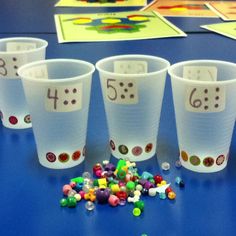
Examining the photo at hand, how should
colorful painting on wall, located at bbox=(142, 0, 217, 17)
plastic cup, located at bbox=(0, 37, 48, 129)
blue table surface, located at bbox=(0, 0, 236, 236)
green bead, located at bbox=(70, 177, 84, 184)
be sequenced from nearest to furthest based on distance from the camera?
blue table surface, located at bbox=(0, 0, 236, 236), green bead, located at bbox=(70, 177, 84, 184), plastic cup, located at bbox=(0, 37, 48, 129), colorful painting on wall, located at bbox=(142, 0, 217, 17)

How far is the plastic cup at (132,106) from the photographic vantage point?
680 millimetres

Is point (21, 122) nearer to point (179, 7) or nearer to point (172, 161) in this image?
point (172, 161)

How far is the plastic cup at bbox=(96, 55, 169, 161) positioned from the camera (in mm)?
680

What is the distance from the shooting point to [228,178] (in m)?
0.68

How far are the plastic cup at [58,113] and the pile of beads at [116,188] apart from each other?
0.18 ft

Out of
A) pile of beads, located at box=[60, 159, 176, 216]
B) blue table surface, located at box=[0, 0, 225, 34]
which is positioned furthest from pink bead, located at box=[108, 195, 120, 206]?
blue table surface, located at box=[0, 0, 225, 34]

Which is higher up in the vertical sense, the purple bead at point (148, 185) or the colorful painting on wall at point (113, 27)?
the colorful painting on wall at point (113, 27)

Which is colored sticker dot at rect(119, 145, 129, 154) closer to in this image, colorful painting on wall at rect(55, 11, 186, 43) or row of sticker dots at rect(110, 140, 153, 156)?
row of sticker dots at rect(110, 140, 153, 156)

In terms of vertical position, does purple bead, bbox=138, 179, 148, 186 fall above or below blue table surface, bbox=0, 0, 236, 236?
above

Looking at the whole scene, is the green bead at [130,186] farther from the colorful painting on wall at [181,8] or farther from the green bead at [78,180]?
the colorful painting on wall at [181,8]

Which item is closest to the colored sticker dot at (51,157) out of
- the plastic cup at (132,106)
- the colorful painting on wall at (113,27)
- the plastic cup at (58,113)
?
the plastic cup at (58,113)

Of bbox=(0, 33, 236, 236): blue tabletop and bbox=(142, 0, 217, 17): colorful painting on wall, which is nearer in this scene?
bbox=(0, 33, 236, 236): blue tabletop

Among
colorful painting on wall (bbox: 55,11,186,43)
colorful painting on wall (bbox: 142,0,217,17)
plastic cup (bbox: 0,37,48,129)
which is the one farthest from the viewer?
colorful painting on wall (bbox: 142,0,217,17)

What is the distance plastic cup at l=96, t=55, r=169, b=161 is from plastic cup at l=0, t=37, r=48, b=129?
6.4 inches
